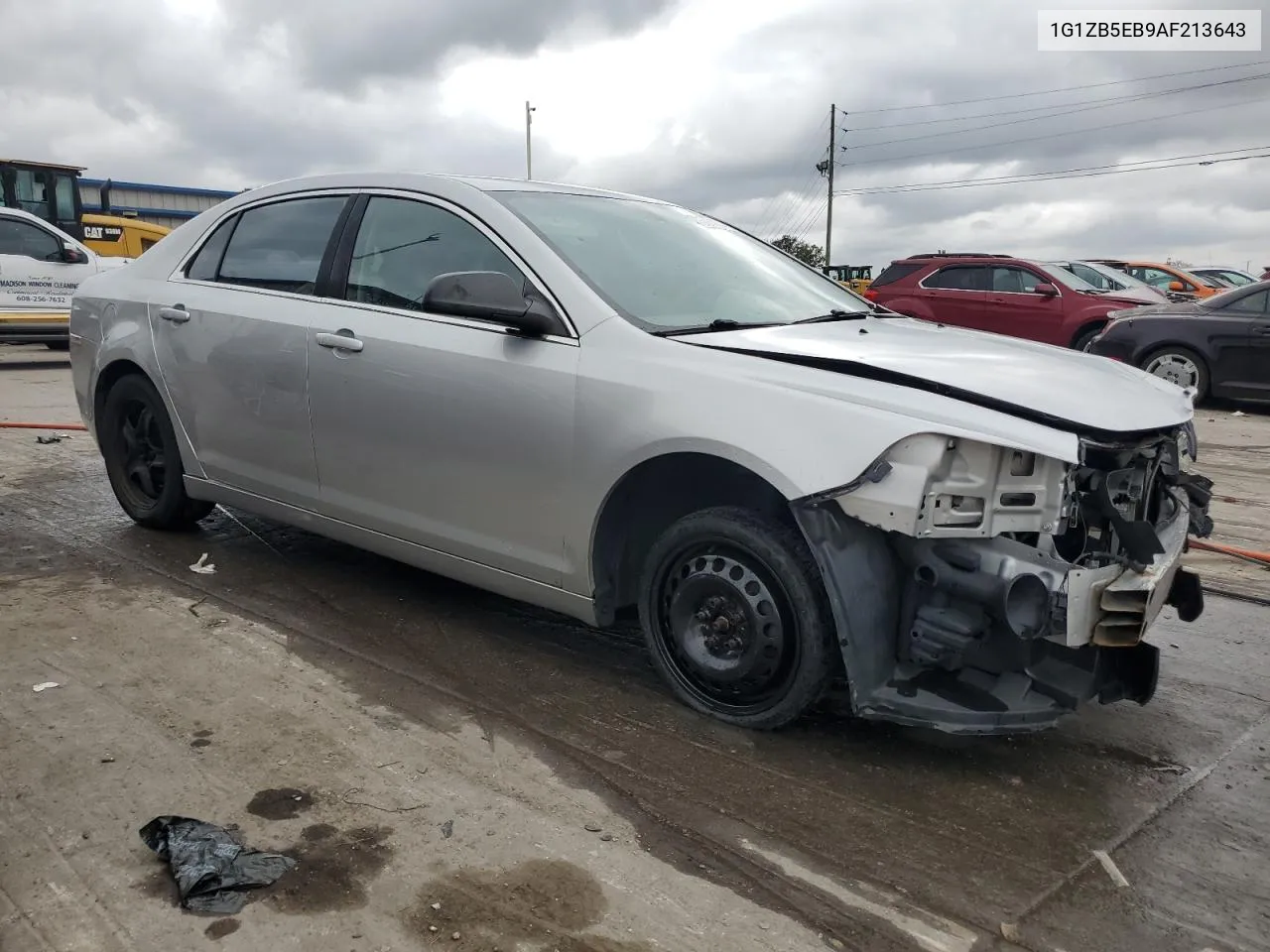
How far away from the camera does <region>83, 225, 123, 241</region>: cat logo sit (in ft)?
65.6

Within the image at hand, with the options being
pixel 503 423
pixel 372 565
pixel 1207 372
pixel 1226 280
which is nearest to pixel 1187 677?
pixel 503 423

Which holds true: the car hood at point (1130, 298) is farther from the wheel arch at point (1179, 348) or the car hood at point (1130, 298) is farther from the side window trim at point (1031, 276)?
the wheel arch at point (1179, 348)

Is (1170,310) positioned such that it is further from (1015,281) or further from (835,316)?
(835,316)

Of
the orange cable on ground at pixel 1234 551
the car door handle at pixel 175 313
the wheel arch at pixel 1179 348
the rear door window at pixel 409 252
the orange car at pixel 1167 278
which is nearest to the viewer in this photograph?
the rear door window at pixel 409 252

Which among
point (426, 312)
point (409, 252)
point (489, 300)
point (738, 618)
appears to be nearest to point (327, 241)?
point (409, 252)

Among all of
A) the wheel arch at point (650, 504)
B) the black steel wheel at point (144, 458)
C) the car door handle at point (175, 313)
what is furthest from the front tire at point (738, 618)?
the black steel wheel at point (144, 458)

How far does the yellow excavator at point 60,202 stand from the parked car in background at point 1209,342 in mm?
16324

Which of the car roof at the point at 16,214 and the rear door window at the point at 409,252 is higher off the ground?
the car roof at the point at 16,214

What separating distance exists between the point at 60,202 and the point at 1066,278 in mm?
17059

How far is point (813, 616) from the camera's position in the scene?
10.0ft

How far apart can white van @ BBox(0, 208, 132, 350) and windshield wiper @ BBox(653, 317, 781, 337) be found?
1291 cm

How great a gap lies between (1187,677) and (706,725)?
6.11 feet

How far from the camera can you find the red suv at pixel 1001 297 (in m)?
13.9

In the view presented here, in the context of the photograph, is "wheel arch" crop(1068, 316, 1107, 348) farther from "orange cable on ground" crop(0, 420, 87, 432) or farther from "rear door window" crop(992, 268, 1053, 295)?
"orange cable on ground" crop(0, 420, 87, 432)
